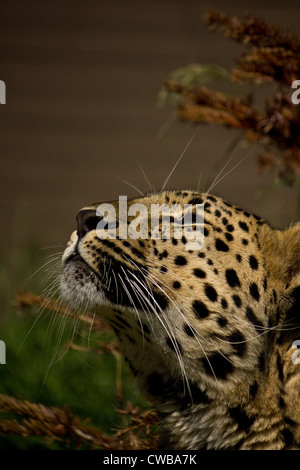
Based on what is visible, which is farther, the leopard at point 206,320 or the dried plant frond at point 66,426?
the dried plant frond at point 66,426

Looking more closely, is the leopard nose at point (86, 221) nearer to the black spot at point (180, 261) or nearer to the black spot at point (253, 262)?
the black spot at point (180, 261)

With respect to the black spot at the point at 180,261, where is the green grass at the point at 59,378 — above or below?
below

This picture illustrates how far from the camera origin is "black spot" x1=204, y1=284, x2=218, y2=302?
283 centimetres

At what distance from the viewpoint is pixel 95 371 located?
4.40 meters

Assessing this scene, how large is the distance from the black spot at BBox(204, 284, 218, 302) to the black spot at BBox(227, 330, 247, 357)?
0.17m

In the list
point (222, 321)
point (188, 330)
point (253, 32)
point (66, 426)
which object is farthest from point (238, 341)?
point (253, 32)

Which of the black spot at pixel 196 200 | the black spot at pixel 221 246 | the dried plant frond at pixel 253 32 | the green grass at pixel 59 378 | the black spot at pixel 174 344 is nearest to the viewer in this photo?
the black spot at pixel 174 344

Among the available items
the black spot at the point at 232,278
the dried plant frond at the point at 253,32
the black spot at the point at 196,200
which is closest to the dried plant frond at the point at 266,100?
the dried plant frond at the point at 253,32

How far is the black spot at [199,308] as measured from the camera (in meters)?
2.81

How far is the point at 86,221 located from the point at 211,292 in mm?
597

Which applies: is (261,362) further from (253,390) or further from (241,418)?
(241,418)

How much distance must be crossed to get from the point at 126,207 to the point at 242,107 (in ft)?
3.26
